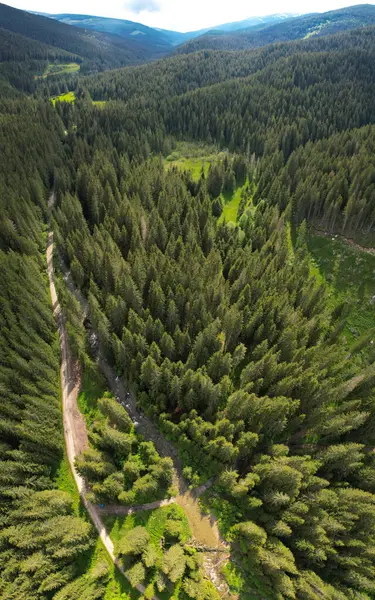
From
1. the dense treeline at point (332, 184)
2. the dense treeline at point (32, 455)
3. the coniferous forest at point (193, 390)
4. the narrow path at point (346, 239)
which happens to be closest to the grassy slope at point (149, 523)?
the coniferous forest at point (193, 390)

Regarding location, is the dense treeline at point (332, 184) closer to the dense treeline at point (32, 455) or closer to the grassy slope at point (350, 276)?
the grassy slope at point (350, 276)

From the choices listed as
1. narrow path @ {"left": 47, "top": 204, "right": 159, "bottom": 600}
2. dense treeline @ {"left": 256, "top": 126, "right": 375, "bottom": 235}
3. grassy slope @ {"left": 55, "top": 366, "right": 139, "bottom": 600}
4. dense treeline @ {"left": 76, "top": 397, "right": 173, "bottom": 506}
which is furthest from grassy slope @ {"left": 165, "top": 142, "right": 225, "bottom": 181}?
dense treeline @ {"left": 76, "top": 397, "right": 173, "bottom": 506}

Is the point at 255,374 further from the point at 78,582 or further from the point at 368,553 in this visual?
the point at 78,582

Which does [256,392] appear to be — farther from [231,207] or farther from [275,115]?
[275,115]

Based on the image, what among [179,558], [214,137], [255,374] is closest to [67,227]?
[255,374]

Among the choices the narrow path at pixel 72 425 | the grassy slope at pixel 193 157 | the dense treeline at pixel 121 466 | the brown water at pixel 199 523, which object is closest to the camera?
the brown water at pixel 199 523

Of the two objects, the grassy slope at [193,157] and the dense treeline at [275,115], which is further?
the grassy slope at [193,157]

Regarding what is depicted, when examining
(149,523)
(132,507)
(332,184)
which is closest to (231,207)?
(332,184)

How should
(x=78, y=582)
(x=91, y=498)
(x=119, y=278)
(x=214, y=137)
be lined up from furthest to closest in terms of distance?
(x=214, y=137)
(x=119, y=278)
(x=91, y=498)
(x=78, y=582)
